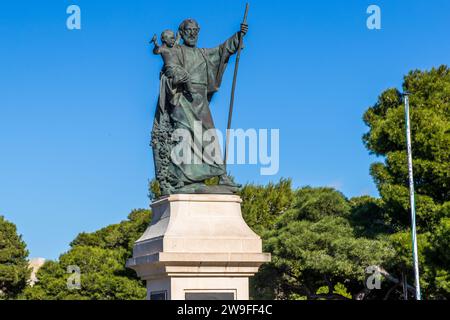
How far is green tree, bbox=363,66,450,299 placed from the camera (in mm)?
33469

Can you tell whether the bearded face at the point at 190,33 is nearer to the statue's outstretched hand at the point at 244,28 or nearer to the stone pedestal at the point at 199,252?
the statue's outstretched hand at the point at 244,28

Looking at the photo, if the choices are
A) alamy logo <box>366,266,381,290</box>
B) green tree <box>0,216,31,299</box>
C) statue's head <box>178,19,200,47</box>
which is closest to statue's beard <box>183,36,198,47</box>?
statue's head <box>178,19,200,47</box>

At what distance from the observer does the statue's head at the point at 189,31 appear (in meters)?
17.7

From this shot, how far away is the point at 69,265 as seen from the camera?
52.3 meters

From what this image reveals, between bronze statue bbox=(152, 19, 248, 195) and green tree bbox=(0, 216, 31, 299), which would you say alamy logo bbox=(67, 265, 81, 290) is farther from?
bronze statue bbox=(152, 19, 248, 195)

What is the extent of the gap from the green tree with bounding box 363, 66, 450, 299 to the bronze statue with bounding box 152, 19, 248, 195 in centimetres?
1670

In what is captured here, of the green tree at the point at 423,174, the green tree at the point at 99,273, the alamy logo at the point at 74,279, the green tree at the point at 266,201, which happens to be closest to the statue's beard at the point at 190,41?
the green tree at the point at 423,174

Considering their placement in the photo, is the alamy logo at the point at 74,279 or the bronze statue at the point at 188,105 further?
the alamy logo at the point at 74,279

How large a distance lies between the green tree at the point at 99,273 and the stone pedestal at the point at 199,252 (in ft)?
106

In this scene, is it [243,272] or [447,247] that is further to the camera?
[447,247]

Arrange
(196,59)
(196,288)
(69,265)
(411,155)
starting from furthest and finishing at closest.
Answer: (69,265) → (411,155) → (196,59) → (196,288)

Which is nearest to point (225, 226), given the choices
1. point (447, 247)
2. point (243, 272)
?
point (243, 272)

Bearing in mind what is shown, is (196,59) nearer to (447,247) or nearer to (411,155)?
(447,247)
